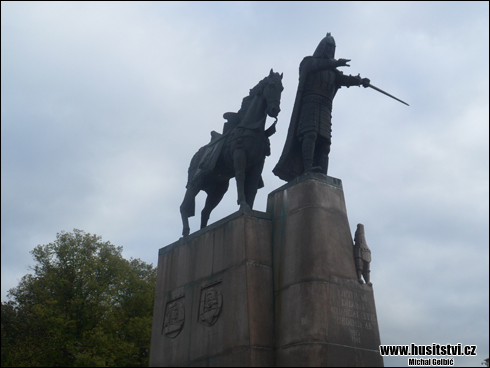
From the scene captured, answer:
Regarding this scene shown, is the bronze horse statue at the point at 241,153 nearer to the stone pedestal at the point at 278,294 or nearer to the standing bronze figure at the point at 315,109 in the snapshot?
the standing bronze figure at the point at 315,109

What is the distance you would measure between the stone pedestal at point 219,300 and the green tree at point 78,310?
14.6 meters

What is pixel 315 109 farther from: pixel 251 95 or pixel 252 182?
pixel 252 182

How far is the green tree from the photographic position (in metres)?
24.9

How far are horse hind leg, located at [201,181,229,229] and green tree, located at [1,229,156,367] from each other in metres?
13.8

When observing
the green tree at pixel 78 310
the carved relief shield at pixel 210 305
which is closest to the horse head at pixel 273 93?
the carved relief shield at pixel 210 305

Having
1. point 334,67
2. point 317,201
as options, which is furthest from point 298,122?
point 317,201

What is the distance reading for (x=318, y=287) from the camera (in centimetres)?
877

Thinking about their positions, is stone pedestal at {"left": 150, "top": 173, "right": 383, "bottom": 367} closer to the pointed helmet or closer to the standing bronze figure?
the standing bronze figure

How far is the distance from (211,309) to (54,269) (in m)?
20.9

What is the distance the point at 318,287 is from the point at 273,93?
169 inches

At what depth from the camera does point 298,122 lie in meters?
11.1

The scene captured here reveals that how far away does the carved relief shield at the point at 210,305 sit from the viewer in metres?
9.70

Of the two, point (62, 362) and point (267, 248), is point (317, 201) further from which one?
point (62, 362)

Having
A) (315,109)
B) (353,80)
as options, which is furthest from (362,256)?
(353,80)
